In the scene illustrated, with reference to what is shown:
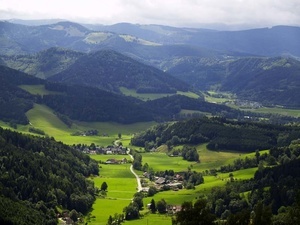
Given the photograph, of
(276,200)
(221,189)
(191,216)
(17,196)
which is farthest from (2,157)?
(191,216)

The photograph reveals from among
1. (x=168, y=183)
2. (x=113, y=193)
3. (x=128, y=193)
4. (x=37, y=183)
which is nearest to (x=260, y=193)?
(x=128, y=193)

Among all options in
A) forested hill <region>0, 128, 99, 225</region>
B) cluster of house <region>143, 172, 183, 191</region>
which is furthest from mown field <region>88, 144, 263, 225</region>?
forested hill <region>0, 128, 99, 225</region>

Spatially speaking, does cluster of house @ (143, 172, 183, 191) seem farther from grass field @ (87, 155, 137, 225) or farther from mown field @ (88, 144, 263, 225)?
grass field @ (87, 155, 137, 225)

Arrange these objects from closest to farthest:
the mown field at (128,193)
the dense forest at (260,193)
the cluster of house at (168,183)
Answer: the dense forest at (260,193) → the mown field at (128,193) → the cluster of house at (168,183)

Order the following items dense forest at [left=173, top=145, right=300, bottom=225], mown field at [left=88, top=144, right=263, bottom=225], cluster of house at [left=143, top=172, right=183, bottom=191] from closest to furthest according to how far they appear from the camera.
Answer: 1. dense forest at [left=173, top=145, right=300, bottom=225]
2. mown field at [left=88, top=144, right=263, bottom=225]
3. cluster of house at [left=143, top=172, right=183, bottom=191]

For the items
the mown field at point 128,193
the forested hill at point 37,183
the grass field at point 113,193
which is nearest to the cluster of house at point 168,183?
the mown field at point 128,193

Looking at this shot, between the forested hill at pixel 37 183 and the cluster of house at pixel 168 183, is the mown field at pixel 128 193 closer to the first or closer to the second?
the cluster of house at pixel 168 183

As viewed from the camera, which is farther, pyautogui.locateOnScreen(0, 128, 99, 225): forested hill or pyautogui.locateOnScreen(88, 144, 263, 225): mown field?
pyautogui.locateOnScreen(88, 144, 263, 225): mown field

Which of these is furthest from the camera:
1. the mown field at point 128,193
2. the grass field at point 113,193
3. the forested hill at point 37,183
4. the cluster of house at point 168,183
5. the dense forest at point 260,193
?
the cluster of house at point 168,183
